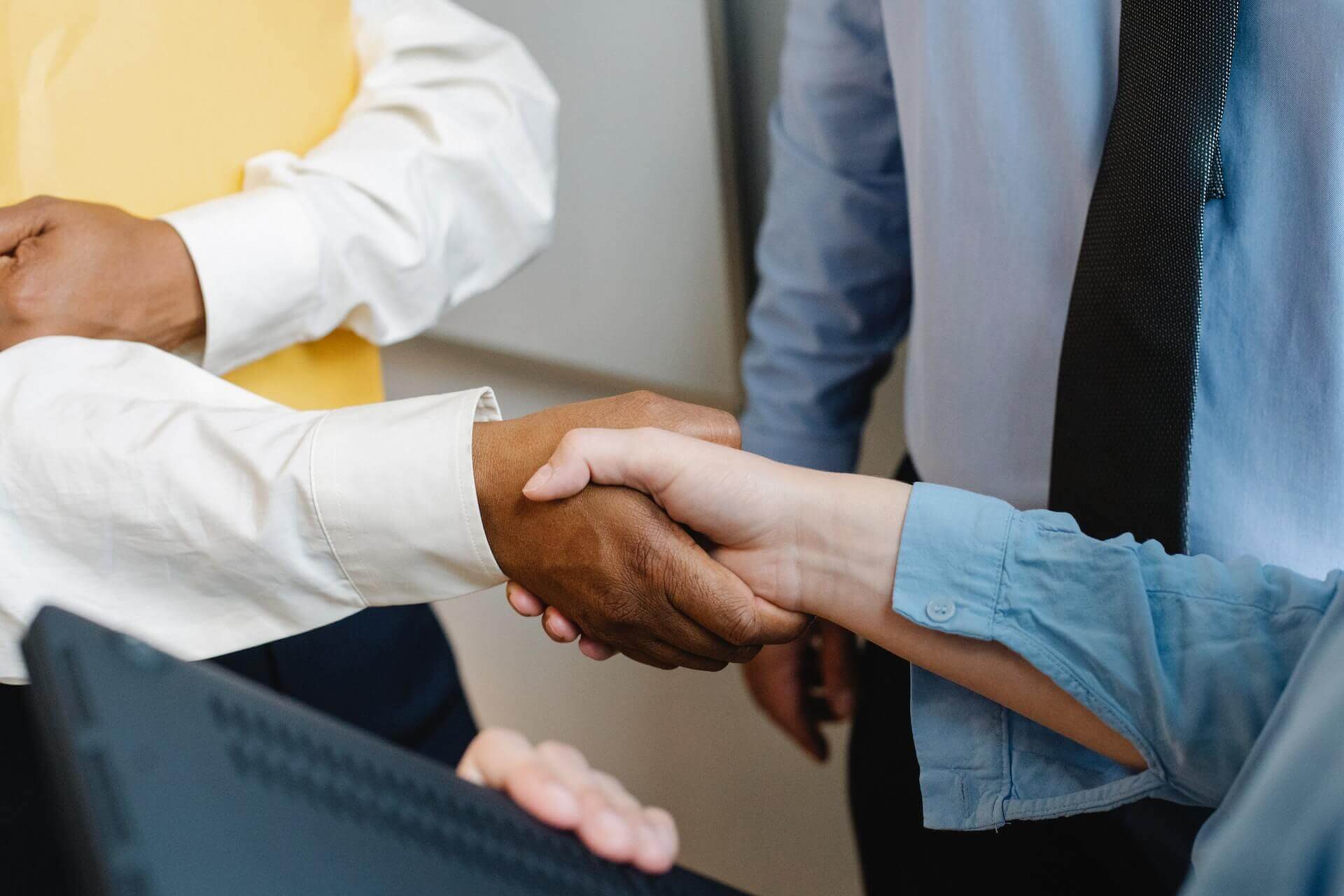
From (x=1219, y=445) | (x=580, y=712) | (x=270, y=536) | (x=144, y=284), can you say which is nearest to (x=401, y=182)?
(x=144, y=284)

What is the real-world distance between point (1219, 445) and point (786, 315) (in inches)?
17.4

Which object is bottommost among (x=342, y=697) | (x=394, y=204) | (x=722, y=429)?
(x=342, y=697)

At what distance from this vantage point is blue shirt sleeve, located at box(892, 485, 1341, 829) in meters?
0.50

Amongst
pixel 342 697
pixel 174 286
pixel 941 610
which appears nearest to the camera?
pixel 941 610

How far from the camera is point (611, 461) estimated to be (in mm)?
584

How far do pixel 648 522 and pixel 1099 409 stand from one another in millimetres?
251

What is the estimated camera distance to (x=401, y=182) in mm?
775

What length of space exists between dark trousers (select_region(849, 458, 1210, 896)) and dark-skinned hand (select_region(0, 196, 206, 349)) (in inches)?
22.5

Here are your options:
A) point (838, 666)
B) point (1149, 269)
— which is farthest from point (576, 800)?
point (838, 666)

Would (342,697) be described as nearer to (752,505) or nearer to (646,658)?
(646,658)

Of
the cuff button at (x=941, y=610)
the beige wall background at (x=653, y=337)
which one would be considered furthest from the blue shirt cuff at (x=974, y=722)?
the beige wall background at (x=653, y=337)

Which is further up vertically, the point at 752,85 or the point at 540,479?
the point at 752,85

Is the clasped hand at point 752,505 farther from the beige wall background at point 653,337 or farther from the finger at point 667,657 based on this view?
the beige wall background at point 653,337

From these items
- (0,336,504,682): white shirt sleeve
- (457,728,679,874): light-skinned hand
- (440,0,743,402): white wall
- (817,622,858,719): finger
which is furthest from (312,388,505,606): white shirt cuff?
(440,0,743,402): white wall
